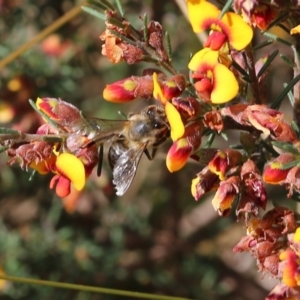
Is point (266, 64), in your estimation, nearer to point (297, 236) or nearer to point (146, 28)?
point (146, 28)

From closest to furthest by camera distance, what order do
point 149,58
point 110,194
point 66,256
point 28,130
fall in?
point 149,58 → point 28,130 → point 66,256 → point 110,194

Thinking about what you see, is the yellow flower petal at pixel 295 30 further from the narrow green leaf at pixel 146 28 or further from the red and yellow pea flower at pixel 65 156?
the red and yellow pea flower at pixel 65 156

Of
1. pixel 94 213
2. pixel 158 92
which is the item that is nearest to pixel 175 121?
pixel 158 92

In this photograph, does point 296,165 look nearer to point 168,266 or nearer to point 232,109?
point 232,109

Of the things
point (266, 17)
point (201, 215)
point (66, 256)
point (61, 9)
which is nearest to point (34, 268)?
point (66, 256)

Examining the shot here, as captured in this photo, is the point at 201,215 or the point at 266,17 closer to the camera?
the point at 266,17

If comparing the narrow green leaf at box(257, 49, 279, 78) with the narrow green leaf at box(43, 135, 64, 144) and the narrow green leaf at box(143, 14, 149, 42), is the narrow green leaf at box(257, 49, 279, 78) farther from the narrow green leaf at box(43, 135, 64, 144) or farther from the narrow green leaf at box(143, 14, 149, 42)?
the narrow green leaf at box(43, 135, 64, 144)

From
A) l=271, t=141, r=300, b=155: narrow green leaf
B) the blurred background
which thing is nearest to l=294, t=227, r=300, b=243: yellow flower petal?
l=271, t=141, r=300, b=155: narrow green leaf
